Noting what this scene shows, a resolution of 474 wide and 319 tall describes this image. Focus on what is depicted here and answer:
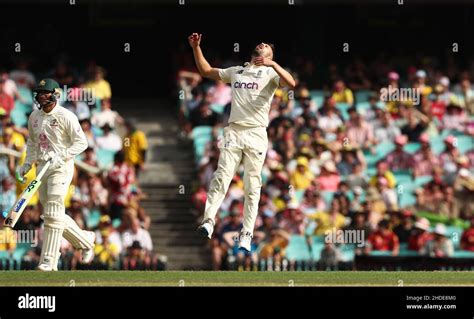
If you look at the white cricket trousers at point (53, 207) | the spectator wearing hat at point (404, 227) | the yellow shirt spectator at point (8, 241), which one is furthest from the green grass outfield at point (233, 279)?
the spectator wearing hat at point (404, 227)

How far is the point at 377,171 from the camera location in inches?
1069

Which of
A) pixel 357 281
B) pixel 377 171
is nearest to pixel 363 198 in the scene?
pixel 377 171

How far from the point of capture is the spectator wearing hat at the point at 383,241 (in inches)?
1001

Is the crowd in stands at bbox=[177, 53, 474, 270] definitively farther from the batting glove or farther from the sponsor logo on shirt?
the batting glove

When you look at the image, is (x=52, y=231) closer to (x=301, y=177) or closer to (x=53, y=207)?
(x=53, y=207)

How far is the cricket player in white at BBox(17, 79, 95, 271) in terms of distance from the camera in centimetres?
1794

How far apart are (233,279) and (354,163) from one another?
9.77 metres

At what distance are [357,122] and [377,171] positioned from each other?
127 centimetres

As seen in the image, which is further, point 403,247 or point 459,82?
point 459,82

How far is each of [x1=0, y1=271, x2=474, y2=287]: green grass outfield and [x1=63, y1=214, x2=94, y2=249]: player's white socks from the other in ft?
1.22

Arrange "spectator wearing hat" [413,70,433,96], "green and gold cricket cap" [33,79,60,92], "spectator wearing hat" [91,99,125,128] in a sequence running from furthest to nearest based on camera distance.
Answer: "spectator wearing hat" [413,70,433,96]
"spectator wearing hat" [91,99,125,128]
"green and gold cricket cap" [33,79,60,92]

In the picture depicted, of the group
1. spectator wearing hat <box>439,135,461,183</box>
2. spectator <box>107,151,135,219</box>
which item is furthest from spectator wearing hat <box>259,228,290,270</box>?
spectator wearing hat <box>439,135,461,183</box>
